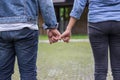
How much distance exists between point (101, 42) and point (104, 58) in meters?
0.21

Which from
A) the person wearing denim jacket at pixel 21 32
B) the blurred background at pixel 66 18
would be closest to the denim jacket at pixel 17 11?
the person wearing denim jacket at pixel 21 32

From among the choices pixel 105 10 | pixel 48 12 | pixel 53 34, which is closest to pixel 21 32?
pixel 48 12

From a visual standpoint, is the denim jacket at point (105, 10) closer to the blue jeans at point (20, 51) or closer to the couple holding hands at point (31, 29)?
the couple holding hands at point (31, 29)

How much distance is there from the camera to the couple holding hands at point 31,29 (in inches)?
155

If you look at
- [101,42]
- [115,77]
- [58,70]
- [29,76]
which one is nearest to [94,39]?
[101,42]

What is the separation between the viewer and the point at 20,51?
13.1 ft

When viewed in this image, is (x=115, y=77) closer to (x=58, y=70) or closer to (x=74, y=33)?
(x=58, y=70)

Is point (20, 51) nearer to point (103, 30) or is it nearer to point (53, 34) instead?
point (53, 34)

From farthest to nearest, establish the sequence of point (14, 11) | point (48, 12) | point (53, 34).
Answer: point (53, 34), point (48, 12), point (14, 11)

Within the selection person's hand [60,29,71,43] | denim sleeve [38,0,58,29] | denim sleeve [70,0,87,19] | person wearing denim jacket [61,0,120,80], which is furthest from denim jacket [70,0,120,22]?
denim sleeve [38,0,58,29]

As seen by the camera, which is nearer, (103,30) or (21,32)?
(21,32)

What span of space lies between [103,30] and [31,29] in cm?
87

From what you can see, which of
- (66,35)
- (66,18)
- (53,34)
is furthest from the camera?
(66,18)

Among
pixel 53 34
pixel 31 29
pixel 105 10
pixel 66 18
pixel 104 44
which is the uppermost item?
pixel 105 10
